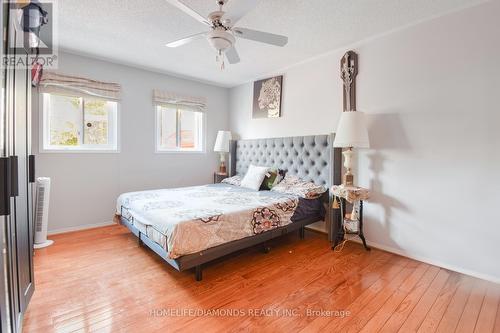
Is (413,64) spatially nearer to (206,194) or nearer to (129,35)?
(206,194)

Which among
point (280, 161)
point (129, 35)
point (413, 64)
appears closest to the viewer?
point (413, 64)

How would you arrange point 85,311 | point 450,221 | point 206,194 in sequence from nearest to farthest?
point 85,311 → point 450,221 → point 206,194

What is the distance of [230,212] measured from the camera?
2.27m

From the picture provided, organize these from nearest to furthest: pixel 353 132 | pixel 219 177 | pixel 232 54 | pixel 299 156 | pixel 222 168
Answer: pixel 232 54
pixel 353 132
pixel 299 156
pixel 219 177
pixel 222 168

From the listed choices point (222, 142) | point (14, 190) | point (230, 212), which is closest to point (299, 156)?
point (222, 142)

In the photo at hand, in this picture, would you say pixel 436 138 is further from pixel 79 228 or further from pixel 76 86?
pixel 79 228

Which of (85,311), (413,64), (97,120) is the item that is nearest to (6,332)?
(85,311)

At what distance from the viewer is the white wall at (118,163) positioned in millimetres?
3141

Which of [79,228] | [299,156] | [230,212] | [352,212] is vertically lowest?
[79,228]

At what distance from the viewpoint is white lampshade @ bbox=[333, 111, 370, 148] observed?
2545 mm

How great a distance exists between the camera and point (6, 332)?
3.34ft

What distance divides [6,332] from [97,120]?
121 inches

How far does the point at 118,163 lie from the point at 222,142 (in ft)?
5.64

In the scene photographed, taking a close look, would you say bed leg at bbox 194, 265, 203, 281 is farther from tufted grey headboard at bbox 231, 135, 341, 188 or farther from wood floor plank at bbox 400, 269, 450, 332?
tufted grey headboard at bbox 231, 135, 341, 188
